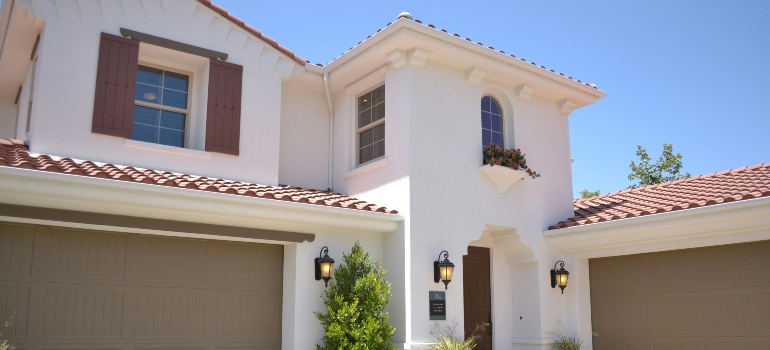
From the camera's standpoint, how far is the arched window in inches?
482

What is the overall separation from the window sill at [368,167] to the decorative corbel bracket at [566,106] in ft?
13.6

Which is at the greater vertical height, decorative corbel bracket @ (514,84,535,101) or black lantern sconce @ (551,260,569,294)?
decorative corbel bracket @ (514,84,535,101)

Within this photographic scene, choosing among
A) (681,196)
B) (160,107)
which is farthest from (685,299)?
(160,107)

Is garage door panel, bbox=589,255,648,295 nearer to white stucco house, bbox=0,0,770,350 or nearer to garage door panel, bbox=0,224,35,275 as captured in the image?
white stucco house, bbox=0,0,770,350

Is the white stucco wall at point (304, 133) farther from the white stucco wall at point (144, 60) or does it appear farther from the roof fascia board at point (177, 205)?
the roof fascia board at point (177, 205)

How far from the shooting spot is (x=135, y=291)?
8.92m

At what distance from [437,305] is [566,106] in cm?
511

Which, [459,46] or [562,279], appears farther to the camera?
[562,279]

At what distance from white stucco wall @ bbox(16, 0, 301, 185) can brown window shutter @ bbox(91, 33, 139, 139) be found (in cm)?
10

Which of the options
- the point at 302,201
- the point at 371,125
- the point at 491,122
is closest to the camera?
Answer: the point at 302,201

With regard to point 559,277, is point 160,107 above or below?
above

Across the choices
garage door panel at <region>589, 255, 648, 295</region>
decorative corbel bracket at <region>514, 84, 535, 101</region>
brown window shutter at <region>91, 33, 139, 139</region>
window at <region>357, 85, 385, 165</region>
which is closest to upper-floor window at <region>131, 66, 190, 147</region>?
brown window shutter at <region>91, 33, 139, 139</region>

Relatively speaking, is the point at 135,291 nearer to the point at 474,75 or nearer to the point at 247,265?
the point at 247,265

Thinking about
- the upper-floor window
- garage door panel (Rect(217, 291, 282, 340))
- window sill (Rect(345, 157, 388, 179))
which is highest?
the upper-floor window
